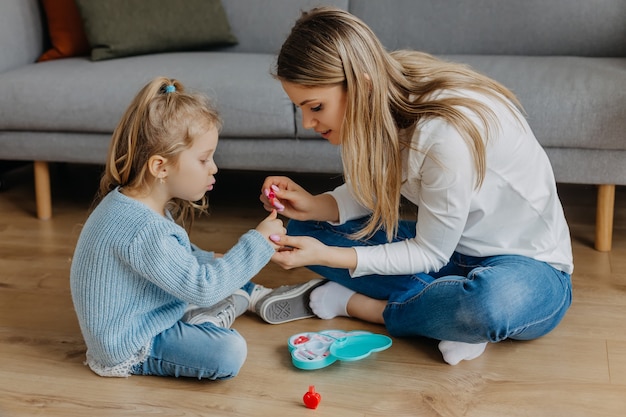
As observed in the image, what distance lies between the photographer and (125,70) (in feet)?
7.68

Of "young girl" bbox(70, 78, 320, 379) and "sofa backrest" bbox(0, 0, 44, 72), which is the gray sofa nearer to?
"sofa backrest" bbox(0, 0, 44, 72)

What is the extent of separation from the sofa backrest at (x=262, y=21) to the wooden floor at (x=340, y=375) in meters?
0.99

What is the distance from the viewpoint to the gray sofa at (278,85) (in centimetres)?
205

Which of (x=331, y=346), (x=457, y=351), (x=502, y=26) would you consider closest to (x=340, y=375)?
(x=331, y=346)

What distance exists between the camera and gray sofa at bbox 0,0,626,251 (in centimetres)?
205

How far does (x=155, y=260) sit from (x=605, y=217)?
1.24m

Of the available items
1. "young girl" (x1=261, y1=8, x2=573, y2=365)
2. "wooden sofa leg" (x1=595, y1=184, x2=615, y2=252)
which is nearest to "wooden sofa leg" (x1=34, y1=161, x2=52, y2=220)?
"young girl" (x1=261, y1=8, x2=573, y2=365)

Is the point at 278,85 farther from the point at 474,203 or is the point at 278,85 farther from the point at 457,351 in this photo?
the point at 457,351

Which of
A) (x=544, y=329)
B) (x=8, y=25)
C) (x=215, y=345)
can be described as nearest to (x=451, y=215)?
(x=544, y=329)

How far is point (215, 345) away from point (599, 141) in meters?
1.10

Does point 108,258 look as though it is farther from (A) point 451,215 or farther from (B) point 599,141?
(B) point 599,141

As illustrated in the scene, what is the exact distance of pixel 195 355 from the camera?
1.55 metres

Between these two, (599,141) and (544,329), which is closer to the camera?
(544,329)

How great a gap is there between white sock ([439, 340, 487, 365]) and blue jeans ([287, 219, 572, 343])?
0.02 m
